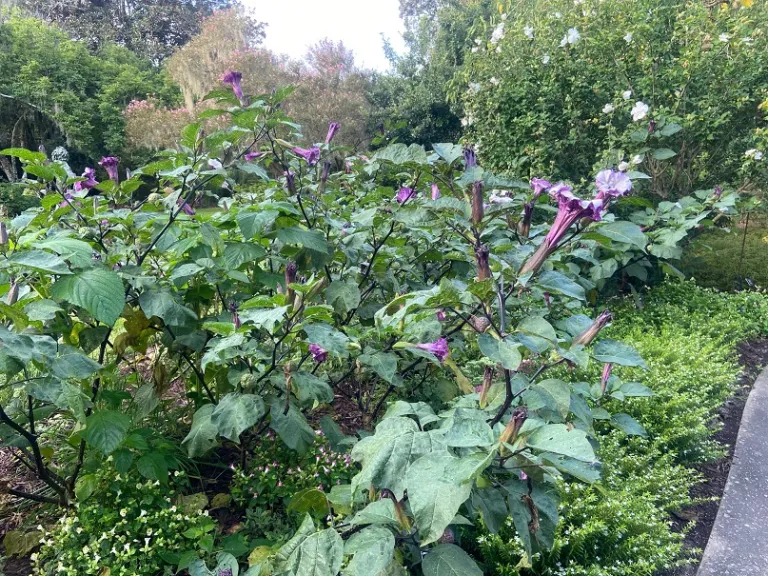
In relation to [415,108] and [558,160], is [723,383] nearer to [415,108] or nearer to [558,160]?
[558,160]

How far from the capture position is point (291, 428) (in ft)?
4.90

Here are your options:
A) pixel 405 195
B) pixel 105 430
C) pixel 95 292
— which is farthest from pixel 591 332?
pixel 105 430

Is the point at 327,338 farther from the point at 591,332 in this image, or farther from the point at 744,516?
the point at 744,516

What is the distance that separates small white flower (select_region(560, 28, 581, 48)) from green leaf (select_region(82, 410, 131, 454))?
5.08 meters

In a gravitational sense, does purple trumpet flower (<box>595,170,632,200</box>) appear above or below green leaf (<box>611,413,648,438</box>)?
above

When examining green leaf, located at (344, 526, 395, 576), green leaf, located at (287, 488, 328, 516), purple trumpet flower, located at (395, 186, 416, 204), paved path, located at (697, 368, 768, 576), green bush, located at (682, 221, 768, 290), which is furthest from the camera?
green bush, located at (682, 221, 768, 290)

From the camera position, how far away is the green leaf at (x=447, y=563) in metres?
0.92

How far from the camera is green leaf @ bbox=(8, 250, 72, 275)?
1052mm

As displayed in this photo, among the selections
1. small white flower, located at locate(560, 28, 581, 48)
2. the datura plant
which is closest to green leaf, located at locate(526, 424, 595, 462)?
the datura plant

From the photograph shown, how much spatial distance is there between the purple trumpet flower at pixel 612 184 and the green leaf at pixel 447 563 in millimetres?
740

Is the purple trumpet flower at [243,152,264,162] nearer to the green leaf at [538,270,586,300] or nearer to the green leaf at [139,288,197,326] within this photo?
the green leaf at [139,288,197,326]

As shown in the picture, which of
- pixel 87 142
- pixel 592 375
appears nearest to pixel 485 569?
pixel 592 375

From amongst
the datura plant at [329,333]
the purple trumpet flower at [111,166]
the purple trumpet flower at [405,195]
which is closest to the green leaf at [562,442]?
the datura plant at [329,333]

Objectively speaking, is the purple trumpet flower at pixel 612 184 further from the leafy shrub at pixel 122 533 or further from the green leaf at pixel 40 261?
the leafy shrub at pixel 122 533
